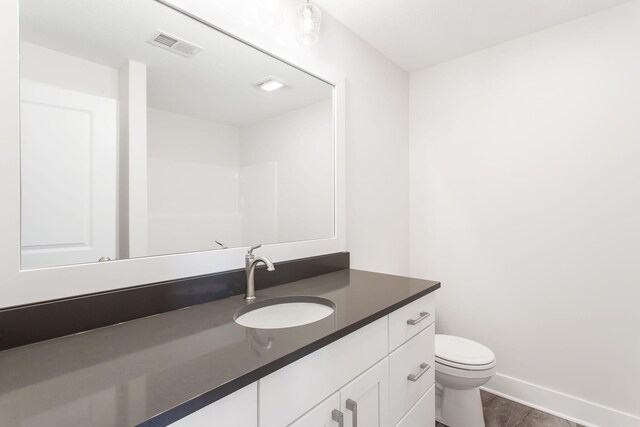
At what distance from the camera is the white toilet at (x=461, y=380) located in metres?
1.57

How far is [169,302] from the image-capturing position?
1.01 m

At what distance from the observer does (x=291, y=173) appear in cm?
157

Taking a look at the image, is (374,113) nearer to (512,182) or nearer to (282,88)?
(282,88)

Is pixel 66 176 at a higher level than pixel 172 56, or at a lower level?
lower

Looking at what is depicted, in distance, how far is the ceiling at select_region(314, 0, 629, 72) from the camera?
1660 millimetres

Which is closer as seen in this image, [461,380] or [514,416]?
[461,380]

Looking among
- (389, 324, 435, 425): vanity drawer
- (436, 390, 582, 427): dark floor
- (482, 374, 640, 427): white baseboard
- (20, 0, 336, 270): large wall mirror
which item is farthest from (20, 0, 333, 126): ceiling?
(482, 374, 640, 427): white baseboard


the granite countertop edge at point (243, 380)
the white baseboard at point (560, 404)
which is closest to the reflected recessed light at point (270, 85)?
the granite countertop edge at point (243, 380)

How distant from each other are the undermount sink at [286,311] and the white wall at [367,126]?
2.42 feet

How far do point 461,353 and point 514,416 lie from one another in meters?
0.58

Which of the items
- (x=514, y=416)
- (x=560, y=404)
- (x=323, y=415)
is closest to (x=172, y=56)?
(x=323, y=415)

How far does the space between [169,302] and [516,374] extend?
2221 mm

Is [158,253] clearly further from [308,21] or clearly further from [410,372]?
[308,21]

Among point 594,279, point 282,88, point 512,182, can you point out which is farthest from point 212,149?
point 594,279
